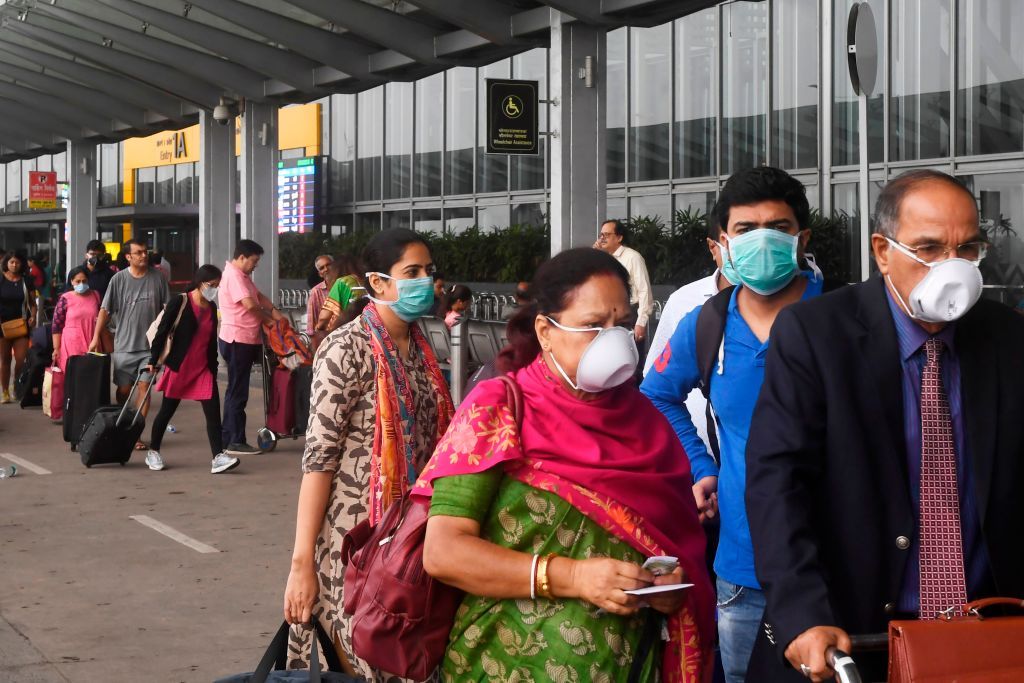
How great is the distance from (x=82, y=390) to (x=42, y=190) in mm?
34354

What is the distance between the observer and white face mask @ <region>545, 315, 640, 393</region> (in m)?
2.88

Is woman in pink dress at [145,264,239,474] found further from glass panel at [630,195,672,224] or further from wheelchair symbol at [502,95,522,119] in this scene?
glass panel at [630,195,672,224]

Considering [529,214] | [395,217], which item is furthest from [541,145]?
[395,217]

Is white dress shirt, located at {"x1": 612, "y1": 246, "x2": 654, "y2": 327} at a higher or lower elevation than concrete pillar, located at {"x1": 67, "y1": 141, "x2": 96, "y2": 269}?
lower

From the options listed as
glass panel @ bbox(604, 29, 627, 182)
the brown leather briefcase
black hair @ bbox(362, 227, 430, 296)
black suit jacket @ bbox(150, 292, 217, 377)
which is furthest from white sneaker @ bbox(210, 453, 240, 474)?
glass panel @ bbox(604, 29, 627, 182)

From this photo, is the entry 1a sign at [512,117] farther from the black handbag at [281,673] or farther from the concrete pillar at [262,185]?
the black handbag at [281,673]

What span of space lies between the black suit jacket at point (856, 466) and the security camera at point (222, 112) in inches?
805

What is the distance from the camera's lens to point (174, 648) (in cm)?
646

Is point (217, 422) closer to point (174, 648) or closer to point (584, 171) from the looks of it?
point (584, 171)

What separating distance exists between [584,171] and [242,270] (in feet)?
12.3

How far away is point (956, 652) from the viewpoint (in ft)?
7.75

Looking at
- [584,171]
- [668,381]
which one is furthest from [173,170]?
[668,381]

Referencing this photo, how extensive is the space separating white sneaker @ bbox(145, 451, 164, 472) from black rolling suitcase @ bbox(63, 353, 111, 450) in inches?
62.5

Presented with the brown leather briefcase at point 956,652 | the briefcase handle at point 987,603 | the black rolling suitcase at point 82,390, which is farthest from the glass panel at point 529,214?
the brown leather briefcase at point 956,652
